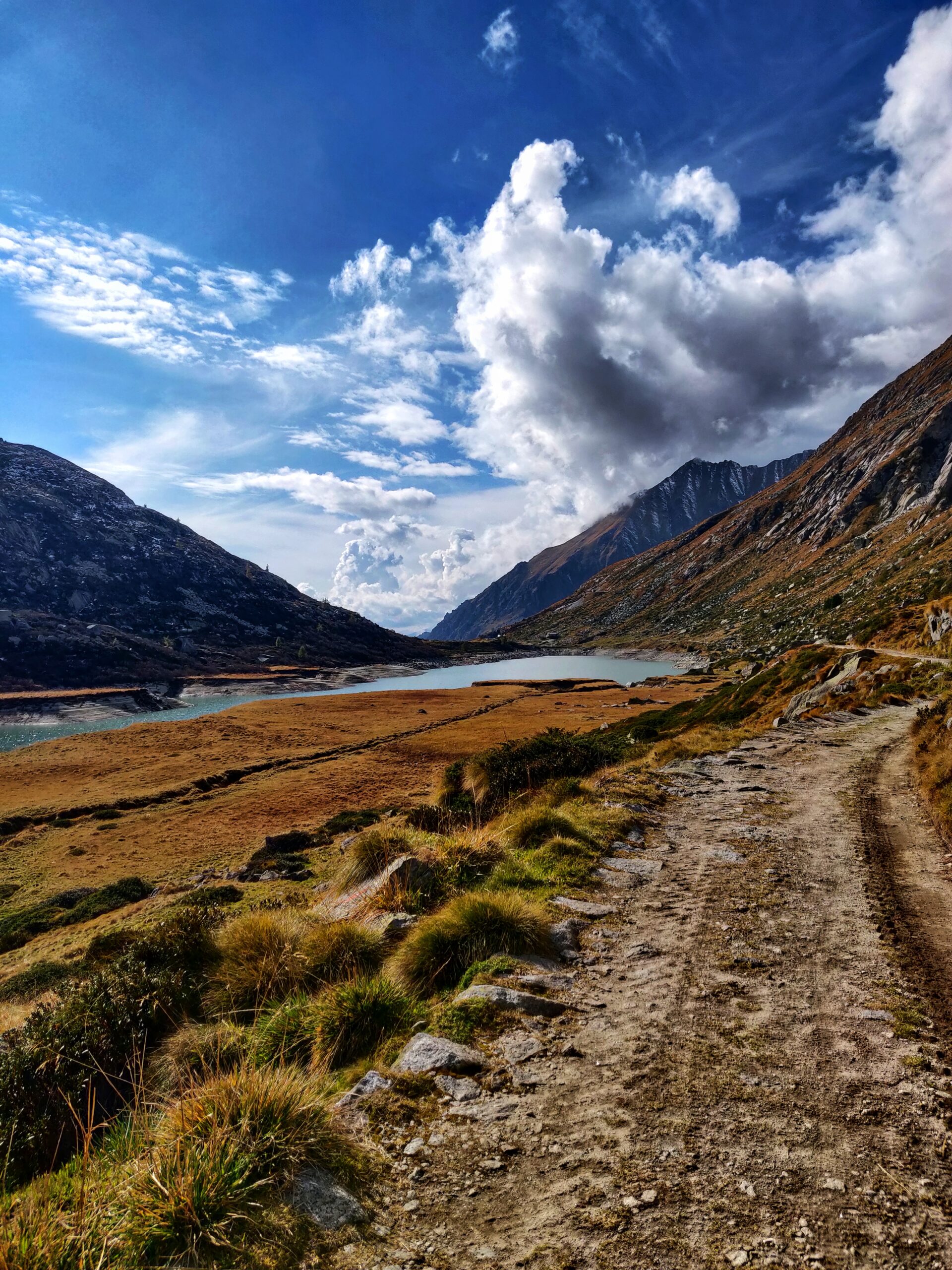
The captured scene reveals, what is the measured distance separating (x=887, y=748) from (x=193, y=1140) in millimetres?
19167

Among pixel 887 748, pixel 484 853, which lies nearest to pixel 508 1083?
pixel 484 853

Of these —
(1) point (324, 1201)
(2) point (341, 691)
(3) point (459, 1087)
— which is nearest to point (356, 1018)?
(3) point (459, 1087)

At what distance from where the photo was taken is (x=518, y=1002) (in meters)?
5.36

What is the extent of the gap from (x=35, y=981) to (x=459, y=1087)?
1348cm

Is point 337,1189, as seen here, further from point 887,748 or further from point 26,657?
point 26,657

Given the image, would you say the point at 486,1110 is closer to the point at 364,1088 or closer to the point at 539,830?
the point at 364,1088

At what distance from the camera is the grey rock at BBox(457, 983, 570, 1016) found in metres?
5.32

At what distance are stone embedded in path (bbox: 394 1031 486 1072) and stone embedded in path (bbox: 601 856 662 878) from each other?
4716 mm

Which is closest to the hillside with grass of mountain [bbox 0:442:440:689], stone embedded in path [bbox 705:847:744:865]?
stone embedded in path [bbox 705:847:744:865]

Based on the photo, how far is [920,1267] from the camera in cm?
273

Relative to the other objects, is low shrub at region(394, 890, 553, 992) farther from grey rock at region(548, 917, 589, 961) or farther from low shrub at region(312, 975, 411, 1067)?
low shrub at region(312, 975, 411, 1067)

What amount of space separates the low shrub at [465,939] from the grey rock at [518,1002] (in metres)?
0.65

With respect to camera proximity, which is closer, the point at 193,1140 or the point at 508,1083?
the point at 193,1140

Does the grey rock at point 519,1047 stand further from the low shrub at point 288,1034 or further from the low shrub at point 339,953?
the low shrub at point 339,953
